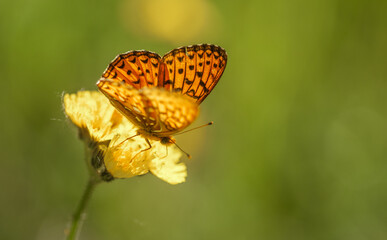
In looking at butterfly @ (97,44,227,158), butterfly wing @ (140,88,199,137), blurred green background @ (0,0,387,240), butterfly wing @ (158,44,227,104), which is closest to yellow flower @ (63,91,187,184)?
butterfly @ (97,44,227,158)

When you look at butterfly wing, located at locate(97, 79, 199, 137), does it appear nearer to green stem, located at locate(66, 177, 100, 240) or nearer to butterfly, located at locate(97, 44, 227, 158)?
butterfly, located at locate(97, 44, 227, 158)

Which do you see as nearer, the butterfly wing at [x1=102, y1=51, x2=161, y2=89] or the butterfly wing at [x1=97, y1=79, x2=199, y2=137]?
the butterfly wing at [x1=97, y1=79, x2=199, y2=137]

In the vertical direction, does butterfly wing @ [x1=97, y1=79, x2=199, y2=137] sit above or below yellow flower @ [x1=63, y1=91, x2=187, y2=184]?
above

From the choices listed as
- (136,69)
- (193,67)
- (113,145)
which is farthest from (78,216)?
(193,67)

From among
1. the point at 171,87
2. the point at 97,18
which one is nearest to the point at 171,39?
the point at 97,18

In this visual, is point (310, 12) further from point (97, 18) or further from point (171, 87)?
point (171, 87)

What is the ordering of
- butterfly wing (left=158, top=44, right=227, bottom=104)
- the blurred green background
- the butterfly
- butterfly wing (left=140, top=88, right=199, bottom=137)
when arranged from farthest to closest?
the blurred green background, butterfly wing (left=158, top=44, right=227, bottom=104), the butterfly, butterfly wing (left=140, top=88, right=199, bottom=137)
